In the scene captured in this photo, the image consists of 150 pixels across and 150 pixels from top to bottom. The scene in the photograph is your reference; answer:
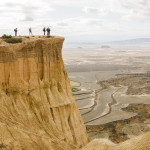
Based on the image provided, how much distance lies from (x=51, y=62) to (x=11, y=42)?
3629 mm

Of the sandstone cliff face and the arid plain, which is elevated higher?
the sandstone cliff face

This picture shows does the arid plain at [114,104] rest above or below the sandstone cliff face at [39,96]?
below

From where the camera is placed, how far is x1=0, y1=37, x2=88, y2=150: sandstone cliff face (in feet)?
52.9

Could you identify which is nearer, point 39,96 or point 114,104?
point 39,96

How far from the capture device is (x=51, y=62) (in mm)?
20391

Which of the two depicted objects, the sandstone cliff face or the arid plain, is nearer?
the sandstone cliff face

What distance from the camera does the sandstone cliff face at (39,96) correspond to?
52.9ft

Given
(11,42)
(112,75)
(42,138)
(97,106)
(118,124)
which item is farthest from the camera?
(112,75)

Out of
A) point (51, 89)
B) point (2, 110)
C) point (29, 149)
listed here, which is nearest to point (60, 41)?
point (51, 89)

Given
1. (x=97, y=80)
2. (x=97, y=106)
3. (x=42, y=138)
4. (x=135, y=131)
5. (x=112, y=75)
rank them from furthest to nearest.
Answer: (x=112, y=75)
(x=97, y=80)
(x=97, y=106)
(x=135, y=131)
(x=42, y=138)

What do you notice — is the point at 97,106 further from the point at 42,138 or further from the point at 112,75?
the point at 112,75

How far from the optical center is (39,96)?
1877cm

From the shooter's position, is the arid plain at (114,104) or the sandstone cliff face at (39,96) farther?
the arid plain at (114,104)

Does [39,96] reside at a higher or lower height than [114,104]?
higher
